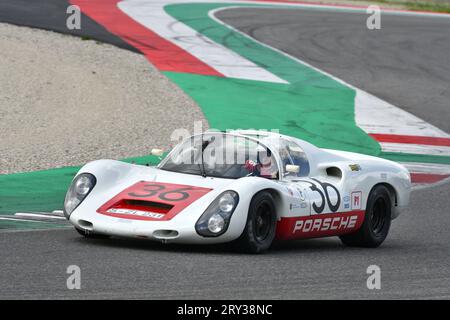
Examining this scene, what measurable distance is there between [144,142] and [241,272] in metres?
8.39

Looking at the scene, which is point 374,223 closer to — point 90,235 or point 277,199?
point 277,199

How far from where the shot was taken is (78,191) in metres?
9.88

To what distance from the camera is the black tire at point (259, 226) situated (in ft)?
30.7

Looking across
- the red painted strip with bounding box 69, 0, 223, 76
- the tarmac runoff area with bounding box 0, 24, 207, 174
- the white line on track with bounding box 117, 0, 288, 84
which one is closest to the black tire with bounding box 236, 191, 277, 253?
the tarmac runoff area with bounding box 0, 24, 207, 174

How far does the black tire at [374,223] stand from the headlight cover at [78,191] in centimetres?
270

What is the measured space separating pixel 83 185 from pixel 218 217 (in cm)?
140

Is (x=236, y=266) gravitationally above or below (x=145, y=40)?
below

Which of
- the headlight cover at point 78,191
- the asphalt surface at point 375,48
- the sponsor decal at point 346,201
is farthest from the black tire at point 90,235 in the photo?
the asphalt surface at point 375,48

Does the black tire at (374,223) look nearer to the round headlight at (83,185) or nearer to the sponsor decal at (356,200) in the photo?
the sponsor decal at (356,200)

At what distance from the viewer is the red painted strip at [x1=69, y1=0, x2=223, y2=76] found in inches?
864

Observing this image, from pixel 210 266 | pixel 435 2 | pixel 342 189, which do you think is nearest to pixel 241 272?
pixel 210 266

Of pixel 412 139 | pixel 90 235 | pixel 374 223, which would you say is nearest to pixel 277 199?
pixel 90 235

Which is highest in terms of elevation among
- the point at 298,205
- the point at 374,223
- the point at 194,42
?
the point at 194,42

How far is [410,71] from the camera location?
80.8 feet
